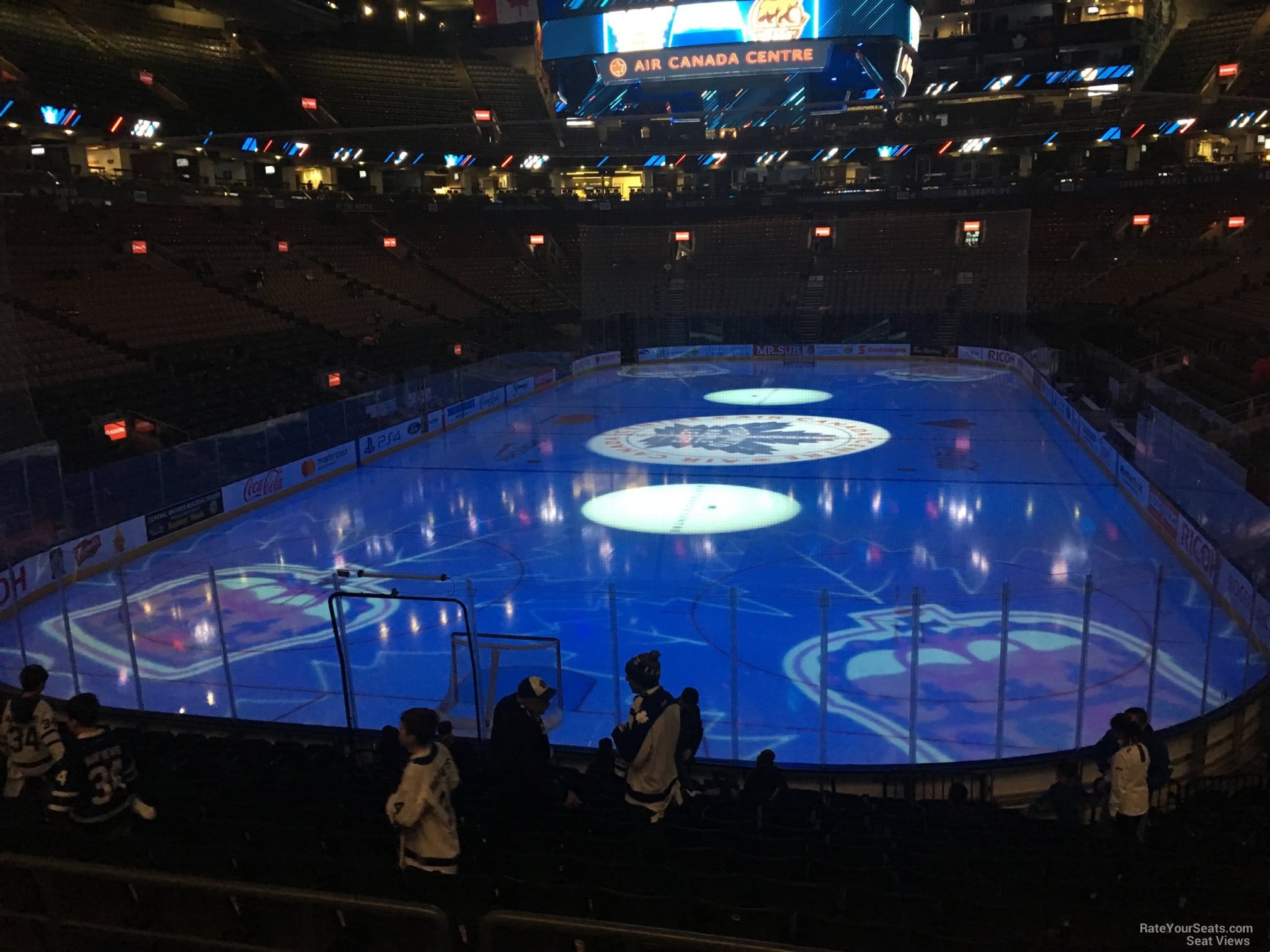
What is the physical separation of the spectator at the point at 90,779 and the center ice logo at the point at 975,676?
5442 millimetres

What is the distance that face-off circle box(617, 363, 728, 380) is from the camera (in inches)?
1404

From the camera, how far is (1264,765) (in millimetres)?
7637

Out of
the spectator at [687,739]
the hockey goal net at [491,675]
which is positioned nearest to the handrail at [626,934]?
the spectator at [687,739]

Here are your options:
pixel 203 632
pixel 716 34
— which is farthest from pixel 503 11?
pixel 203 632

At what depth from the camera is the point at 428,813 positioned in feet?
13.6

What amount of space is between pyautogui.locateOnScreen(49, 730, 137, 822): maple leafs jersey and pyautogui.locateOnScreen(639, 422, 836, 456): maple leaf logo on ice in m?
17.4

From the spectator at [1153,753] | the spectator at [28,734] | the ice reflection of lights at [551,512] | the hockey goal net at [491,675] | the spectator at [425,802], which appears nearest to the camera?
the spectator at [425,802]

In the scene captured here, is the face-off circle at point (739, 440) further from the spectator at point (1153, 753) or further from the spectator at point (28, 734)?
the spectator at point (28, 734)

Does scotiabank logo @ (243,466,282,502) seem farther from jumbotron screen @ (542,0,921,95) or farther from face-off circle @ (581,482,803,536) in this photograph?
jumbotron screen @ (542,0,921,95)

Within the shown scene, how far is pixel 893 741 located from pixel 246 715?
6.24 metres

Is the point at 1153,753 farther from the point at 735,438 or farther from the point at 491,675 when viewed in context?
the point at 735,438

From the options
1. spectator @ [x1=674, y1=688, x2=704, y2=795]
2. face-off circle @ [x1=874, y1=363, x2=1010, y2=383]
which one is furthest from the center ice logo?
face-off circle @ [x1=874, y1=363, x2=1010, y2=383]

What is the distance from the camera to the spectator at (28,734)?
5.27 meters

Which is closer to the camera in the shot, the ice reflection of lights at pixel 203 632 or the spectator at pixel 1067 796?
the spectator at pixel 1067 796
